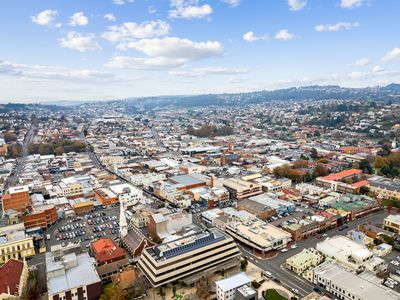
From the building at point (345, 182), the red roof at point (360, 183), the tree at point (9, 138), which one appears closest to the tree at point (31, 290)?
the building at point (345, 182)

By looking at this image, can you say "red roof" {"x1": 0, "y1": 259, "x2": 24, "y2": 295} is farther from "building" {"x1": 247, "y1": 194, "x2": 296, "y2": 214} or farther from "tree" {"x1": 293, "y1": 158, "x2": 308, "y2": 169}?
"tree" {"x1": 293, "y1": 158, "x2": 308, "y2": 169}

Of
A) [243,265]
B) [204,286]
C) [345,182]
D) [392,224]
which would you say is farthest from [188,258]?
[345,182]

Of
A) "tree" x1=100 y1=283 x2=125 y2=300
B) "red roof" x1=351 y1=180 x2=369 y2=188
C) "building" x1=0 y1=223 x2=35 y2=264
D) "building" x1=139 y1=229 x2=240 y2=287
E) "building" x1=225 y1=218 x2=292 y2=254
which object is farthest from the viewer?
"red roof" x1=351 y1=180 x2=369 y2=188

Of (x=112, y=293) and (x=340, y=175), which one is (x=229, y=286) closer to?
(x=112, y=293)

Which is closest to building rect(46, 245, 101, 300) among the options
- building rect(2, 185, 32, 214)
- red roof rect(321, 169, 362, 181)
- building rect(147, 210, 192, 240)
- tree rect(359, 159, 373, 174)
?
building rect(147, 210, 192, 240)

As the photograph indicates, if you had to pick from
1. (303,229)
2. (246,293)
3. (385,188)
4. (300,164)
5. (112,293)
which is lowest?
(303,229)
